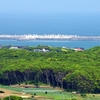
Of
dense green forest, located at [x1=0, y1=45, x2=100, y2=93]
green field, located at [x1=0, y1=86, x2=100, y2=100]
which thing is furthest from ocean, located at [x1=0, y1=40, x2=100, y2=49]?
green field, located at [x1=0, y1=86, x2=100, y2=100]

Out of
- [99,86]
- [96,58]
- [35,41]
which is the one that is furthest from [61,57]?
[35,41]

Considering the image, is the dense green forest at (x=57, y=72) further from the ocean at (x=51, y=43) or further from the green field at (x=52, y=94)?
the ocean at (x=51, y=43)

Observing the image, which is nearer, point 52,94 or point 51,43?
point 52,94

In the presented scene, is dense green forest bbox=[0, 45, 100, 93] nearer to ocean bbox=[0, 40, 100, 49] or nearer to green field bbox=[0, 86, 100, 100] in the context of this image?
green field bbox=[0, 86, 100, 100]

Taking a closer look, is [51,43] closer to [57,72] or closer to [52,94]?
[57,72]

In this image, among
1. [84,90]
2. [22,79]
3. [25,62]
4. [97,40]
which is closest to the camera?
[84,90]

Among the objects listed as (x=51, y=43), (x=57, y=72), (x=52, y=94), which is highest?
(x=51, y=43)

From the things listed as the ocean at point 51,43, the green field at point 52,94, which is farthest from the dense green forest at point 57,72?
the ocean at point 51,43

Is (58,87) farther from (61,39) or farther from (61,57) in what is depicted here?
(61,39)

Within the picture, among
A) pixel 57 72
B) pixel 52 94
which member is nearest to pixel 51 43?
pixel 57 72

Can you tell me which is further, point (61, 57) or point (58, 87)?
point (61, 57)

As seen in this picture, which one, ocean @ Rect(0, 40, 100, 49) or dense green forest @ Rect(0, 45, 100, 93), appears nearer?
dense green forest @ Rect(0, 45, 100, 93)
